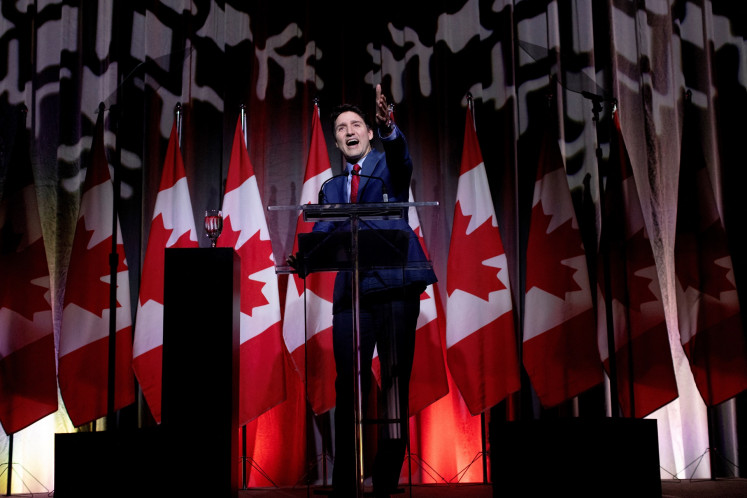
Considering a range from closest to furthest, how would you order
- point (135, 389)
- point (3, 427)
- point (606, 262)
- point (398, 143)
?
point (398, 143), point (606, 262), point (3, 427), point (135, 389)

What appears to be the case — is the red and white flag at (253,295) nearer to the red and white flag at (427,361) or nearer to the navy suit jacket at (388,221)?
the red and white flag at (427,361)

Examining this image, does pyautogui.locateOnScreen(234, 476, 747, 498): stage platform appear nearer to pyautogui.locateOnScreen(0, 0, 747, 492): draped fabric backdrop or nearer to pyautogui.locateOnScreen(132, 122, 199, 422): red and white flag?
pyautogui.locateOnScreen(0, 0, 747, 492): draped fabric backdrop

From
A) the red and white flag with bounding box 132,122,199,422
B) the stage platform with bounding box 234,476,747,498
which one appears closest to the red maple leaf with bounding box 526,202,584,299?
the stage platform with bounding box 234,476,747,498

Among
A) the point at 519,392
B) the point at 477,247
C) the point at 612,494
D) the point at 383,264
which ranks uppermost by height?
the point at 477,247

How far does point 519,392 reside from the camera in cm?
396

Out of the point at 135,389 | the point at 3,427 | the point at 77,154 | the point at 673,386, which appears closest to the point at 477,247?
the point at 673,386

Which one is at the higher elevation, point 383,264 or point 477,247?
point 477,247

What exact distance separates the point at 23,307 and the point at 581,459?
9.56 feet

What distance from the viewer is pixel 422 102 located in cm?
428

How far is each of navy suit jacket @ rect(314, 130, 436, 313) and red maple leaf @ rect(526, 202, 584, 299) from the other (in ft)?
4.16

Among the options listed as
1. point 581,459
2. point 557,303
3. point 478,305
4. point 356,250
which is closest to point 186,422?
point 356,250

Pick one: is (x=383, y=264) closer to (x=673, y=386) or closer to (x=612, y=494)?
(x=612, y=494)

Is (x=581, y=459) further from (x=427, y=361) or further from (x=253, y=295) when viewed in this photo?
(x=253, y=295)

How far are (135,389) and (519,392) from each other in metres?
2.14
